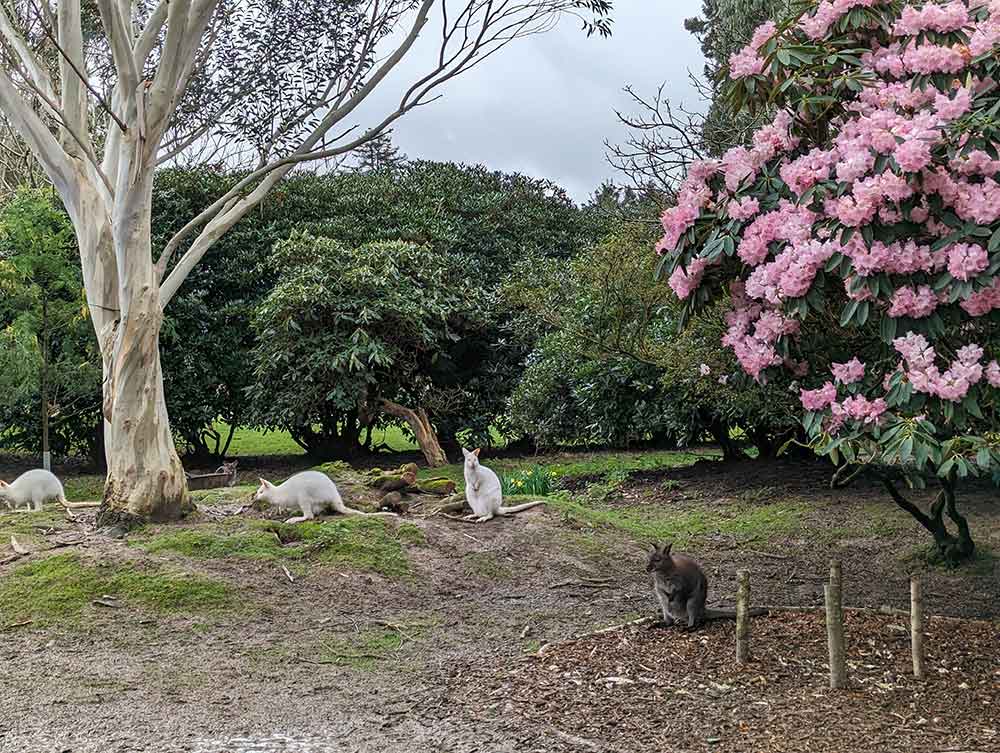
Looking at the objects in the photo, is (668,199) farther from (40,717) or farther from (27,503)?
(27,503)

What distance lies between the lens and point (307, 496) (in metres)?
9.18

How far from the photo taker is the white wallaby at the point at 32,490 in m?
9.94

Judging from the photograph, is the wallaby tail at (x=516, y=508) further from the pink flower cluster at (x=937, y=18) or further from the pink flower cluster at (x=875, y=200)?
the pink flower cluster at (x=937, y=18)

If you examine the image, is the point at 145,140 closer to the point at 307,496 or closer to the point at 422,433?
the point at 307,496

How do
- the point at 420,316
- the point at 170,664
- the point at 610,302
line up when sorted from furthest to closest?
the point at 420,316, the point at 610,302, the point at 170,664

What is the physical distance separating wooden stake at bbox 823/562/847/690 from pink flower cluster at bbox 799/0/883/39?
2.84 metres

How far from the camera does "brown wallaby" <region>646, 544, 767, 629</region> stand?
242 inches

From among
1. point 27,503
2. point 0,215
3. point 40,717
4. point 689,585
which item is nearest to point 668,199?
point 689,585

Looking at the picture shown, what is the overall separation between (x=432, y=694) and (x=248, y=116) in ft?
24.5

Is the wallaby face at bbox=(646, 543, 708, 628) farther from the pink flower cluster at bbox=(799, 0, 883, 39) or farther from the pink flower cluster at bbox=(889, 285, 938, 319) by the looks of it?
the pink flower cluster at bbox=(799, 0, 883, 39)

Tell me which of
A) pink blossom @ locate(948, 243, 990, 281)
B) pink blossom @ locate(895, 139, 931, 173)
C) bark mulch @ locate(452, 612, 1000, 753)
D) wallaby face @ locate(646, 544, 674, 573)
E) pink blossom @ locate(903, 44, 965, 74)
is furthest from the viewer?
wallaby face @ locate(646, 544, 674, 573)

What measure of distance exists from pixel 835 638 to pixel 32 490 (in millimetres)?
7809

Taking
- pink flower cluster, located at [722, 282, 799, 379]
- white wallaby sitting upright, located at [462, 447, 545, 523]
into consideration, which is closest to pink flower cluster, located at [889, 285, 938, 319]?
pink flower cluster, located at [722, 282, 799, 379]

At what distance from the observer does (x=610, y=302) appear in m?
10.8
